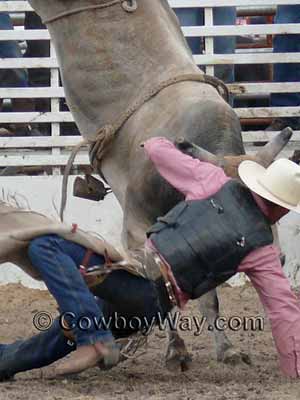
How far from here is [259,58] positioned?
7613 mm

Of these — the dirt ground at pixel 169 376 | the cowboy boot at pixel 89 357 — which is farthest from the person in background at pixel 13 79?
the cowboy boot at pixel 89 357

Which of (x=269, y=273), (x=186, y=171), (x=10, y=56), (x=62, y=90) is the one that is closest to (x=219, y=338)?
(x=269, y=273)

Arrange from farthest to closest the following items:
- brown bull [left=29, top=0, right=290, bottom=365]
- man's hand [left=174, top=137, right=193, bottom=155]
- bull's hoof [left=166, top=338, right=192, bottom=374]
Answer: brown bull [left=29, top=0, right=290, bottom=365] < bull's hoof [left=166, top=338, right=192, bottom=374] < man's hand [left=174, top=137, right=193, bottom=155]

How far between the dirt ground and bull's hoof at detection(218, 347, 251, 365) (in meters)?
0.05

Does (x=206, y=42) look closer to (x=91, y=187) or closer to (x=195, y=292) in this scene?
(x=91, y=187)

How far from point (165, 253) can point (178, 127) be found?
1.48 meters

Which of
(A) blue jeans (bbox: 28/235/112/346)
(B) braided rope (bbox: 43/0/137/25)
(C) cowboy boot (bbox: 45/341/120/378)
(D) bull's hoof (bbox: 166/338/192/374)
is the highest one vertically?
(B) braided rope (bbox: 43/0/137/25)

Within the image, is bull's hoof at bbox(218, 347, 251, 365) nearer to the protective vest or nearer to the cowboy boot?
the protective vest

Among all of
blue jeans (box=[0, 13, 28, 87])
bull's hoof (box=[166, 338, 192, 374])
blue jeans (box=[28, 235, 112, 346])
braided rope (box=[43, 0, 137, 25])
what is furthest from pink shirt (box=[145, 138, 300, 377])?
blue jeans (box=[0, 13, 28, 87])

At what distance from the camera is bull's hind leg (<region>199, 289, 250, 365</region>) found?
5.32 meters

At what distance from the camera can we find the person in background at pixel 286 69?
302 inches

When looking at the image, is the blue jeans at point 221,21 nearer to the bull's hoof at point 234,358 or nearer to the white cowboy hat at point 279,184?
the bull's hoof at point 234,358

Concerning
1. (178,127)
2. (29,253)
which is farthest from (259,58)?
(29,253)

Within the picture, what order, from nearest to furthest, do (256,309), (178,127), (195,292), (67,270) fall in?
1. (67,270)
2. (195,292)
3. (178,127)
4. (256,309)
